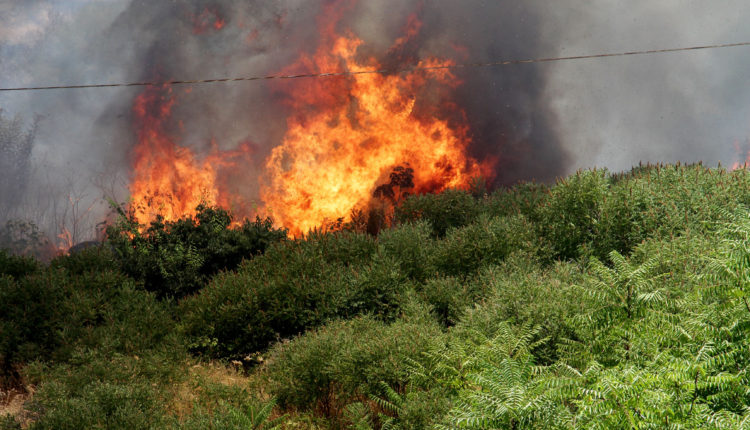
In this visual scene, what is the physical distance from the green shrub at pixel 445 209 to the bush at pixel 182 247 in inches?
178

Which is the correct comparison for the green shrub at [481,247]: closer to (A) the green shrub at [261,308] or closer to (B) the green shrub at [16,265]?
(A) the green shrub at [261,308]

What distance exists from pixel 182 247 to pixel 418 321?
8.17 meters

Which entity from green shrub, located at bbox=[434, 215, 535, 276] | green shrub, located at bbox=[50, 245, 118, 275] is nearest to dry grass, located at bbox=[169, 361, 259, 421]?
green shrub, located at bbox=[50, 245, 118, 275]

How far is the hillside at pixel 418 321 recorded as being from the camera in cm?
356

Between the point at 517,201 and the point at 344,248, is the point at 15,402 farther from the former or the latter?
the point at 517,201

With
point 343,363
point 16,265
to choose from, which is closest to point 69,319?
point 16,265

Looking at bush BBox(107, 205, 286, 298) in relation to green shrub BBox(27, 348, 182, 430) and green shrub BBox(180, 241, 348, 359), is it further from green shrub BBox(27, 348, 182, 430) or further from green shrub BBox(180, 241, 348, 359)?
green shrub BBox(27, 348, 182, 430)

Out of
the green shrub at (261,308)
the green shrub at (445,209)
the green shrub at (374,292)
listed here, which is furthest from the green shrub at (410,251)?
the green shrub at (445,209)

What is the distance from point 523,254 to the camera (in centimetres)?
1008

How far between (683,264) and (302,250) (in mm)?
7208

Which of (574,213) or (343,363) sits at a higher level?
(574,213)

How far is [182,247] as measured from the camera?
1386 cm

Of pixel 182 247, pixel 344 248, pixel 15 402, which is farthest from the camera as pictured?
pixel 182 247

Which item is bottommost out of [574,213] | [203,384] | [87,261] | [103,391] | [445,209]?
[103,391]
